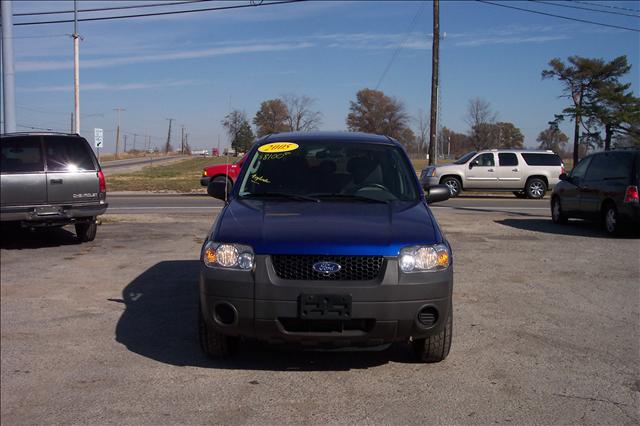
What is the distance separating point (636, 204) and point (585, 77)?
44339 millimetres

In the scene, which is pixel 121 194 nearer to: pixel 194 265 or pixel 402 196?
pixel 194 265

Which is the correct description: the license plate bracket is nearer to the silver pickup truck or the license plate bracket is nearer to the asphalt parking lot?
the asphalt parking lot

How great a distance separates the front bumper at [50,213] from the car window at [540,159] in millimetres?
17826

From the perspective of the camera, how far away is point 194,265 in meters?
8.60

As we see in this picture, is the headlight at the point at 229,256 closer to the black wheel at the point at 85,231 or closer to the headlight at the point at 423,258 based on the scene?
the headlight at the point at 423,258

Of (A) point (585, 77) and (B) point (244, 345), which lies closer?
(B) point (244, 345)

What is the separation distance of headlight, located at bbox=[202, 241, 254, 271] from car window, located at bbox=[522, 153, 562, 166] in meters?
21.1

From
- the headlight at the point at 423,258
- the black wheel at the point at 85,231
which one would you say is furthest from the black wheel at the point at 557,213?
the headlight at the point at 423,258

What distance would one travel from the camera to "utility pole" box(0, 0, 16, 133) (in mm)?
13539

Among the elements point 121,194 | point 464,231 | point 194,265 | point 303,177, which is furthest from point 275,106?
point 303,177

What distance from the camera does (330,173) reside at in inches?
219

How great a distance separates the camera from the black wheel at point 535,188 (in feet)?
77.1

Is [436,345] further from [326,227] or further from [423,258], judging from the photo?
[326,227]

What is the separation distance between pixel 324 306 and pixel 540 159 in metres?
21.4
